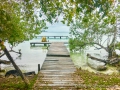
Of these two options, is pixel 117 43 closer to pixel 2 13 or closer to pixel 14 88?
pixel 14 88

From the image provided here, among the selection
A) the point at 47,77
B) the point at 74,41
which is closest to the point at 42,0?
the point at 47,77

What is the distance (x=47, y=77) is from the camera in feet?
25.0

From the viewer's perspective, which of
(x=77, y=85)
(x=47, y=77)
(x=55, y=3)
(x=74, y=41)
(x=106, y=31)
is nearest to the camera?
(x=55, y=3)

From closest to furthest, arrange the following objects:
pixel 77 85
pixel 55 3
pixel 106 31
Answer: pixel 55 3
pixel 77 85
pixel 106 31

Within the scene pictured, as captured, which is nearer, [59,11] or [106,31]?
[59,11]

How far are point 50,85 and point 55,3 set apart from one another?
2556 mm

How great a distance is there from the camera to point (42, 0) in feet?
15.7

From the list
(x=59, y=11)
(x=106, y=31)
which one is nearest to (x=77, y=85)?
(x=59, y=11)

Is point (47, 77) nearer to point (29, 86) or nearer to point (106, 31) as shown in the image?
point (29, 86)

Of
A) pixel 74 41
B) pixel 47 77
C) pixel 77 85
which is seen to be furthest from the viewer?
pixel 74 41

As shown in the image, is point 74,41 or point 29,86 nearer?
point 29,86

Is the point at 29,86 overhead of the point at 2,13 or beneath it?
beneath

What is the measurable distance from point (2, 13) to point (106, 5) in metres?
2.13

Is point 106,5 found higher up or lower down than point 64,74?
higher up
